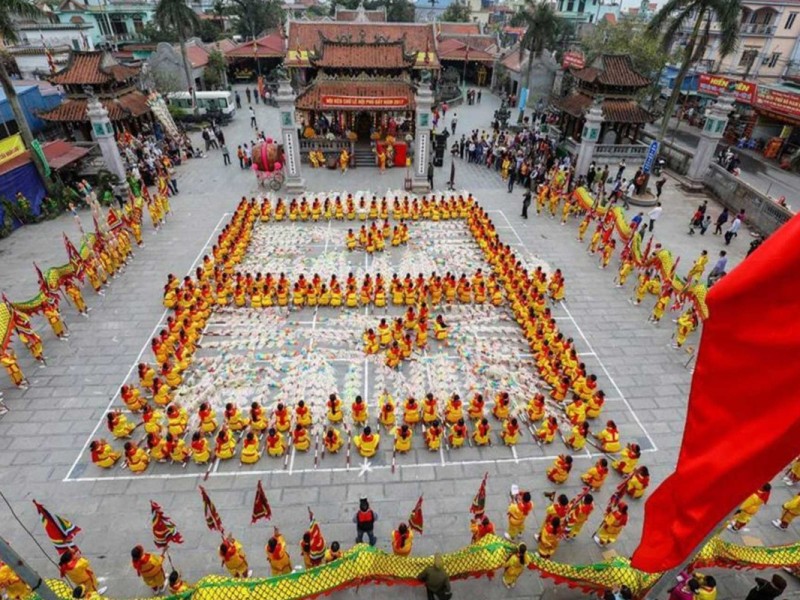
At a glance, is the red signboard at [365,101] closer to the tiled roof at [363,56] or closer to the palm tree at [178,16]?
the tiled roof at [363,56]

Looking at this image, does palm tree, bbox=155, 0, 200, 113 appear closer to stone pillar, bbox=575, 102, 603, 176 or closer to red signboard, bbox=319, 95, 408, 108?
red signboard, bbox=319, 95, 408, 108

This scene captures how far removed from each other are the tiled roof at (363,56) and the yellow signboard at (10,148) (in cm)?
1541

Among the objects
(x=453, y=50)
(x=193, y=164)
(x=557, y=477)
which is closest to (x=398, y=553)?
(x=557, y=477)

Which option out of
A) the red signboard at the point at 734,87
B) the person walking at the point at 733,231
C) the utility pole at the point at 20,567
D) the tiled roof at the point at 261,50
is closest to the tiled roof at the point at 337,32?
the tiled roof at the point at 261,50

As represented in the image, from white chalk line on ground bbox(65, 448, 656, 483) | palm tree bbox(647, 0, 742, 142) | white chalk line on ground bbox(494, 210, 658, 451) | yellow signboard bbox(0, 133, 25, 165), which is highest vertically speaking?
palm tree bbox(647, 0, 742, 142)

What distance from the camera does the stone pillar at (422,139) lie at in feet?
77.5

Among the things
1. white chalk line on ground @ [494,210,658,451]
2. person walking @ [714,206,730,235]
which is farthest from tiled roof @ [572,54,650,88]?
white chalk line on ground @ [494,210,658,451]

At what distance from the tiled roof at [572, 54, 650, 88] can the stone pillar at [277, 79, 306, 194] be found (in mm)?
18196

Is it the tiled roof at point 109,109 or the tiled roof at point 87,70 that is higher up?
the tiled roof at point 87,70

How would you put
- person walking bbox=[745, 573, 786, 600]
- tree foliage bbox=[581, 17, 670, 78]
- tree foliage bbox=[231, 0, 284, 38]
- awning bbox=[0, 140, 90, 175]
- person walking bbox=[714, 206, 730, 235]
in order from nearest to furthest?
person walking bbox=[745, 573, 786, 600] → person walking bbox=[714, 206, 730, 235] → awning bbox=[0, 140, 90, 175] → tree foliage bbox=[581, 17, 670, 78] → tree foliage bbox=[231, 0, 284, 38]

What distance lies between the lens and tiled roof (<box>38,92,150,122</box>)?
26.8 m

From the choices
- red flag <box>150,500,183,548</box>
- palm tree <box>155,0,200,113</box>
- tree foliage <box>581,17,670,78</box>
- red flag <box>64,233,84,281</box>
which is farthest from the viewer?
palm tree <box>155,0,200,113</box>

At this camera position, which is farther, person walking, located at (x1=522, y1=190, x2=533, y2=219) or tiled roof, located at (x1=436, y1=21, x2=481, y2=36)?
tiled roof, located at (x1=436, y1=21, x2=481, y2=36)

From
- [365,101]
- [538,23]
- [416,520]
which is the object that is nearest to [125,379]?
[416,520]
